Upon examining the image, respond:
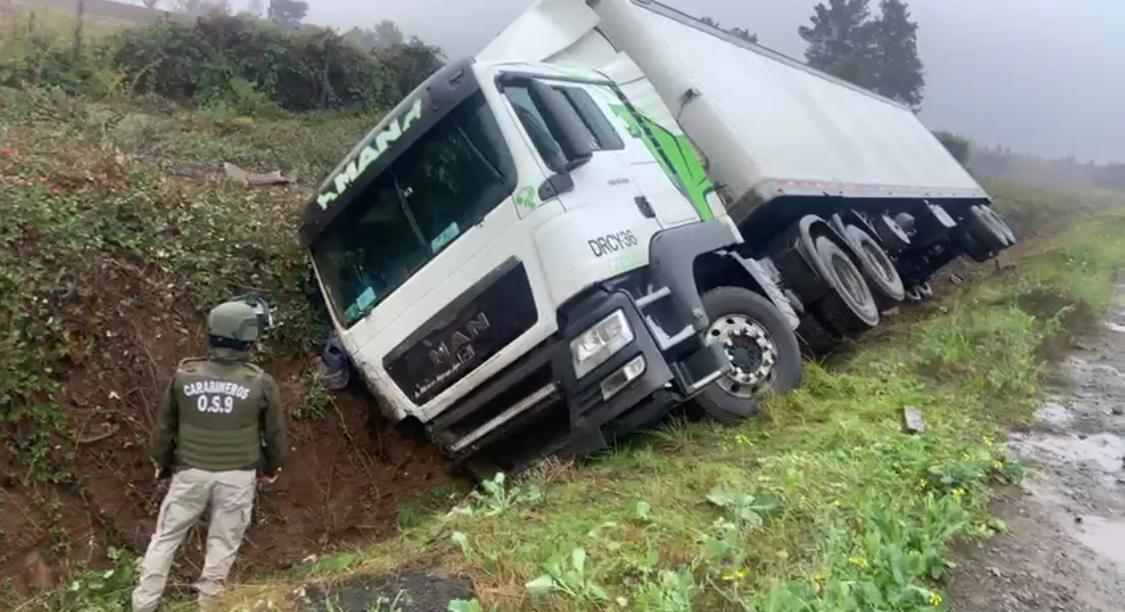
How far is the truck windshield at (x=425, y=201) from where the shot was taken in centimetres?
529

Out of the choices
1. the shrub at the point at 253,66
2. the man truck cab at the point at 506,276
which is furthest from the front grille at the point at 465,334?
the shrub at the point at 253,66

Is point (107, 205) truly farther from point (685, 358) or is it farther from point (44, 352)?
point (685, 358)

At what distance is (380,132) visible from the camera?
539 cm

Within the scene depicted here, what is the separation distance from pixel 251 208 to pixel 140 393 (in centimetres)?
255

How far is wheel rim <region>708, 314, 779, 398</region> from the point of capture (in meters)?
6.07

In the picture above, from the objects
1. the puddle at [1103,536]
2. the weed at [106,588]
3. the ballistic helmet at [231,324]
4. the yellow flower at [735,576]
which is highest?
the ballistic helmet at [231,324]

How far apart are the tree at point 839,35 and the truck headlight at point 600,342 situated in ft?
158

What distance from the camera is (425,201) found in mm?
5418

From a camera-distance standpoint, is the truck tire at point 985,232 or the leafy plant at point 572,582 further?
the truck tire at point 985,232

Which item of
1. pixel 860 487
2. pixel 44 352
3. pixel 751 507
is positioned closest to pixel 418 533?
pixel 751 507

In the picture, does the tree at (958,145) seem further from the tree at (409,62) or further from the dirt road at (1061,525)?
the dirt road at (1061,525)

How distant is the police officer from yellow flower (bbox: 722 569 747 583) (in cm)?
222

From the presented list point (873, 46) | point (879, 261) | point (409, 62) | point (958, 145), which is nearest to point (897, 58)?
point (873, 46)

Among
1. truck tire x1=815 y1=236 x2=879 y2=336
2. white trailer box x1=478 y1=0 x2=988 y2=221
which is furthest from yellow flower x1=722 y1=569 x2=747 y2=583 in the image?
truck tire x1=815 y1=236 x2=879 y2=336
